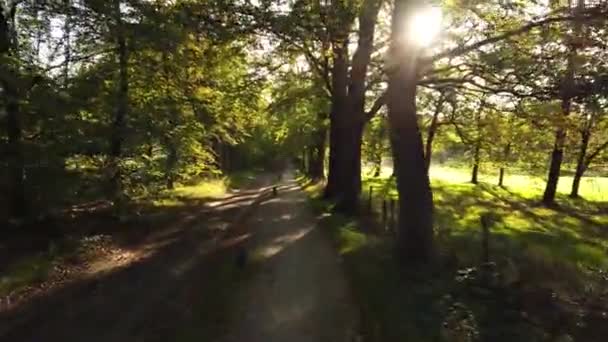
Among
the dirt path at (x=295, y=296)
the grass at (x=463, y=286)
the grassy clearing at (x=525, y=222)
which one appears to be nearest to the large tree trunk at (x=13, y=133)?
the dirt path at (x=295, y=296)

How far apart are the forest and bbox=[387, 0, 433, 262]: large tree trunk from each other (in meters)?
0.04

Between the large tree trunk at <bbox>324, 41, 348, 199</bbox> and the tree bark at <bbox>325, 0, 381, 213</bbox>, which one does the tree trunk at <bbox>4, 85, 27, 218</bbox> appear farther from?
the large tree trunk at <bbox>324, 41, 348, 199</bbox>

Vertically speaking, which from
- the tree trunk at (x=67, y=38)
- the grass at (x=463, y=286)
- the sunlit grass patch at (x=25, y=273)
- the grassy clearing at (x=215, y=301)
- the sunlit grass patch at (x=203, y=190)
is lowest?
the sunlit grass patch at (x=203, y=190)

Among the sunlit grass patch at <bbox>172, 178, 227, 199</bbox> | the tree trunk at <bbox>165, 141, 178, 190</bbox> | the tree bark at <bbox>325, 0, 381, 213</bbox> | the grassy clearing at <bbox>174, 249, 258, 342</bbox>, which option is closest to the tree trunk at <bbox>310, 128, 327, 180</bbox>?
the sunlit grass patch at <bbox>172, 178, 227, 199</bbox>

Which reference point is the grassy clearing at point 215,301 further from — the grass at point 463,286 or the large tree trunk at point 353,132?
the large tree trunk at point 353,132

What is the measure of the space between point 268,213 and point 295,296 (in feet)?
42.5

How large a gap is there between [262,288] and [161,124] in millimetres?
8297

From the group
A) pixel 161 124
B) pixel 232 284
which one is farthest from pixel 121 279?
pixel 161 124

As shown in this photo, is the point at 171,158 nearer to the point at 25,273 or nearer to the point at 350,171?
the point at 350,171

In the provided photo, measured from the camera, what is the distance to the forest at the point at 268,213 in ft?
28.7

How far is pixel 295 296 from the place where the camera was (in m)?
9.84

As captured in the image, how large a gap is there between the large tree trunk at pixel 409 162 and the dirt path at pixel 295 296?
176cm

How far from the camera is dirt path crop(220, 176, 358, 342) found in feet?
26.2

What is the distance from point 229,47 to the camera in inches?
642
